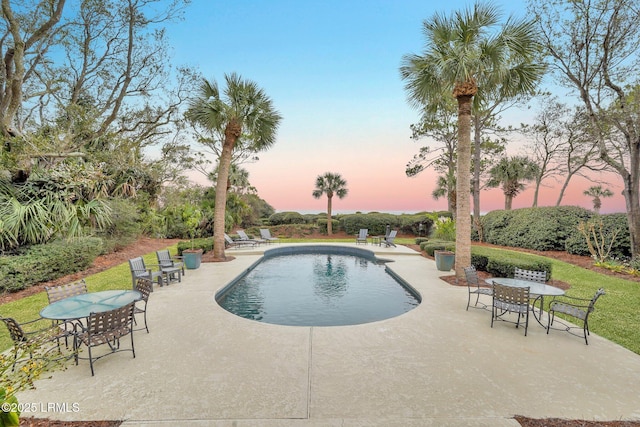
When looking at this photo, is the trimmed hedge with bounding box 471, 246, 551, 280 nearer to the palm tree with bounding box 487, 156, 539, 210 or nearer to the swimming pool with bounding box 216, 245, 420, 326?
the swimming pool with bounding box 216, 245, 420, 326

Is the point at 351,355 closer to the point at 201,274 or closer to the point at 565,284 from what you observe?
the point at 201,274

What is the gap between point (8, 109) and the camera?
751 cm

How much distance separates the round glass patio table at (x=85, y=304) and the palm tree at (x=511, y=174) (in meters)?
25.4

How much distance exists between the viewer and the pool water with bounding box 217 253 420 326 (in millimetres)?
6387

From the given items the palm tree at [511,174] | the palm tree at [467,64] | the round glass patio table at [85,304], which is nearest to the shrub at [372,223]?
the palm tree at [511,174]

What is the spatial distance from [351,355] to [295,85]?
1492 cm

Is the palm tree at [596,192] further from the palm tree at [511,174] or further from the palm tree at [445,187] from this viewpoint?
the palm tree at [445,187]

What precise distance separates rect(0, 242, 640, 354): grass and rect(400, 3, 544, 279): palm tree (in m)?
3.02

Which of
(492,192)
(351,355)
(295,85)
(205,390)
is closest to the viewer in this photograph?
(205,390)

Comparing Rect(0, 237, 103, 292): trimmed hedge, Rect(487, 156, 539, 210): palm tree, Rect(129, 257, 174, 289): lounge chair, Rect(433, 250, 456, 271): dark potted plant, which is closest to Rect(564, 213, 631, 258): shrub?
Rect(433, 250, 456, 271): dark potted plant

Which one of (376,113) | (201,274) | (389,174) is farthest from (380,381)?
(389,174)

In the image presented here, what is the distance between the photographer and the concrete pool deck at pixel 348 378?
9.05 ft

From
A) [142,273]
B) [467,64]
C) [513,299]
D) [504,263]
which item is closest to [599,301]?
[504,263]

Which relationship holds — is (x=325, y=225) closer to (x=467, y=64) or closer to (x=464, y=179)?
(x=464, y=179)
